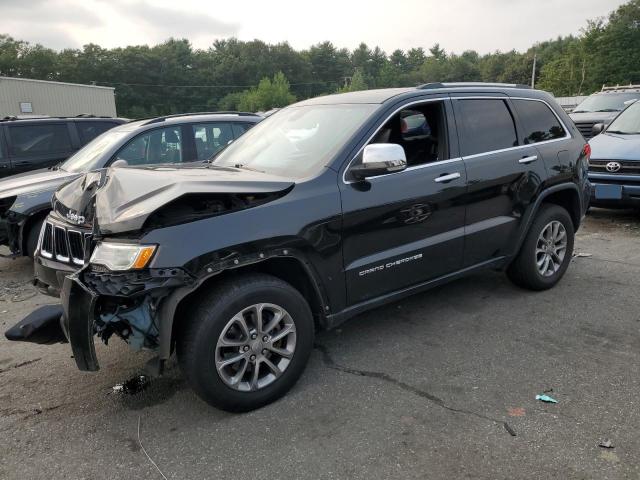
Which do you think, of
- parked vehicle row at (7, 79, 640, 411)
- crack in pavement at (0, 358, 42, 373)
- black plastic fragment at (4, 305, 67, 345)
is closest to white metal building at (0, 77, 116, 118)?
crack in pavement at (0, 358, 42, 373)

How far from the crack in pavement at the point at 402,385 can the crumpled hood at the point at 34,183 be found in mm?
3545

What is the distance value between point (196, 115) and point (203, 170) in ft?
11.5

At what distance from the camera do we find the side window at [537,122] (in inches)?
179

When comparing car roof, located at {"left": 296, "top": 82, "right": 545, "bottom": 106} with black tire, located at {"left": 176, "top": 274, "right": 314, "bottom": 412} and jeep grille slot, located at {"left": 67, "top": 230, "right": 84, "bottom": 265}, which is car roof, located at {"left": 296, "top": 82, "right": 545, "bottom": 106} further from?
jeep grille slot, located at {"left": 67, "top": 230, "right": 84, "bottom": 265}

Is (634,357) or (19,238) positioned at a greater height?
(19,238)

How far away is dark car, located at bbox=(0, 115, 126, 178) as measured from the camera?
8367 millimetres

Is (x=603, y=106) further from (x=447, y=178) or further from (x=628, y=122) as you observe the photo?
(x=447, y=178)

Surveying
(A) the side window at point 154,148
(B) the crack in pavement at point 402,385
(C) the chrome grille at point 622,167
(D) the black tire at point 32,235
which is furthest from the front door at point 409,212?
(C) the chrome grille at point 622,167

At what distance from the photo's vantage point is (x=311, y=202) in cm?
316

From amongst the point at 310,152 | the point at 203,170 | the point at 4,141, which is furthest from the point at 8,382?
the point at 4,141

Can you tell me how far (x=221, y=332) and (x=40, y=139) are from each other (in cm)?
740

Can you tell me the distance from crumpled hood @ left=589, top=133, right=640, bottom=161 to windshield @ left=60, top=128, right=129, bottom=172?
671 centimetres

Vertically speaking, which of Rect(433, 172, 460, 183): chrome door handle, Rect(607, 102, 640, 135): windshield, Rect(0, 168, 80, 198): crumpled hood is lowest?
Rect(433, 172, 460, 183): chrome door handle

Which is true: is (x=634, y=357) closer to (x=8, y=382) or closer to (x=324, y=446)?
(x=324, y=446)
